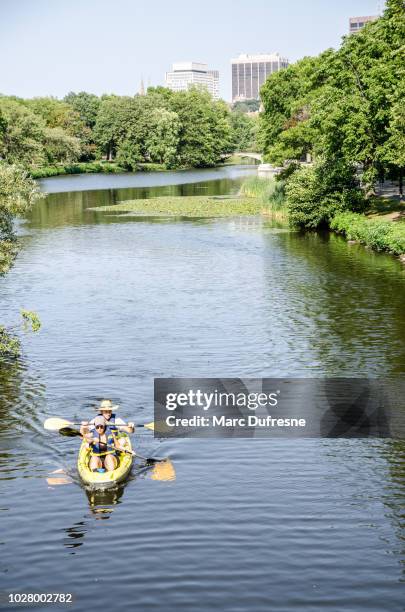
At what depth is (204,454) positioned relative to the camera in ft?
75.3

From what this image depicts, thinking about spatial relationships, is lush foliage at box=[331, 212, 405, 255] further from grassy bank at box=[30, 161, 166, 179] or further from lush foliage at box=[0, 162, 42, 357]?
grassy bank at box=[30, 161, 166, 179]

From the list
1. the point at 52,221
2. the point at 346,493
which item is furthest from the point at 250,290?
the point at 52,221

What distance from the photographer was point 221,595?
1583 centimetres

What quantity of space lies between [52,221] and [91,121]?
120m

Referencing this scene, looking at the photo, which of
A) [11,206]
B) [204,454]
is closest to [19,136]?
[11,206]

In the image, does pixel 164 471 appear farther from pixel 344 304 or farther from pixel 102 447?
pixel 344 304

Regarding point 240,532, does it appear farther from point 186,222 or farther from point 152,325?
point 186,222

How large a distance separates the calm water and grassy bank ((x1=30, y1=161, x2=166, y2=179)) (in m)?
96.1

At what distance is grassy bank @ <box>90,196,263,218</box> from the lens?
82.8 metres

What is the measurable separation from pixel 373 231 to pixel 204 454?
3659cm

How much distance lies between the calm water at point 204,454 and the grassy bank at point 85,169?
96.1 metres

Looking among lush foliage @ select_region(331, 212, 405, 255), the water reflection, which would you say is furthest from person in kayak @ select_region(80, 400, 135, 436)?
the water reflection

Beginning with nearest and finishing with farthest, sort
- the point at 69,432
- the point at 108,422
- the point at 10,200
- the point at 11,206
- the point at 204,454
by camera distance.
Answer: the point at 108,422
the point at 204,454
the point at 69,432
the point at 10,200
the point at 11,206

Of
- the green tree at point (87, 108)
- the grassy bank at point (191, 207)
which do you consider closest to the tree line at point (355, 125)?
the grassy bank at point (191, 207)
